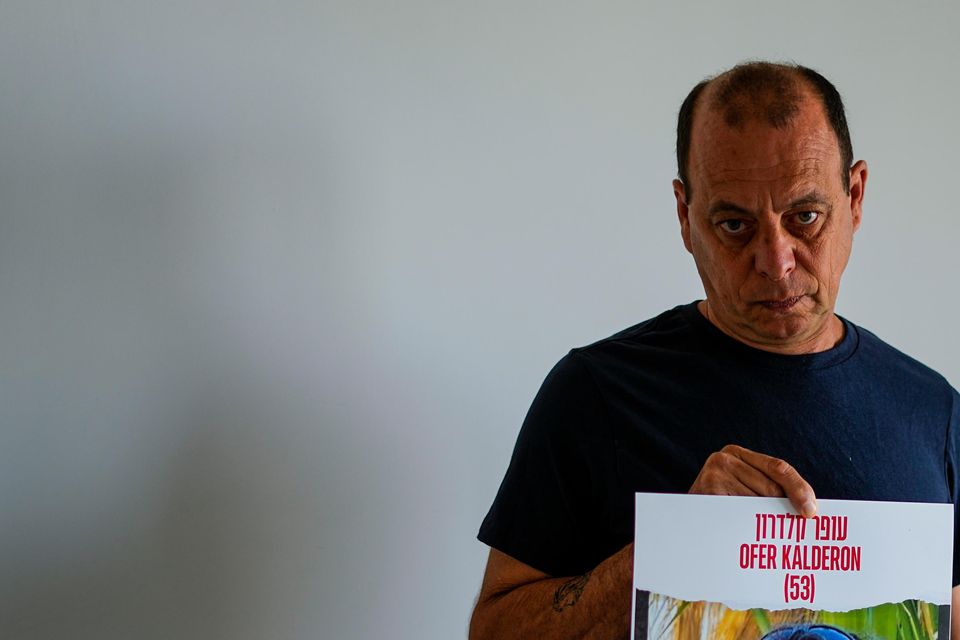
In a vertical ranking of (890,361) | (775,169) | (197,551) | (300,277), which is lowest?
(197,551)

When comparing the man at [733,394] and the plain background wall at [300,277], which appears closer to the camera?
the man at [733,394]

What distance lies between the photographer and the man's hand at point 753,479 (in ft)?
2.93

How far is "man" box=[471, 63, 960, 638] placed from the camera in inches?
42.6

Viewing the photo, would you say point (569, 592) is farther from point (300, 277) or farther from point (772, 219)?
point (300, 277)

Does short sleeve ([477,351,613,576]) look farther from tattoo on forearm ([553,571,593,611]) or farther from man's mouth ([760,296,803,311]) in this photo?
man's mouth ([760,296,803,311])

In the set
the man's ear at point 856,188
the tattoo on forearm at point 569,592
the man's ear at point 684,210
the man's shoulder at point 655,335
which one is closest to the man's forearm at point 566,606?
the tattoo on forearm at point 569,592

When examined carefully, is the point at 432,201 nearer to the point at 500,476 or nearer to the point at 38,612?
the point at 500,476

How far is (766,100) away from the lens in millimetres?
1103

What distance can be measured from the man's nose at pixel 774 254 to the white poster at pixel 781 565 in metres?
0.28

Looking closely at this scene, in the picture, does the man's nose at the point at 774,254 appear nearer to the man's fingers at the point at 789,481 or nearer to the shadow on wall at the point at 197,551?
the man's fingers at the point at 789,481

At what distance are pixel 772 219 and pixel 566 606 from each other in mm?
470

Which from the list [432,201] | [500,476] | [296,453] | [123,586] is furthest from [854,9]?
[123,586]

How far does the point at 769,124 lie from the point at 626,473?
16.3 inches

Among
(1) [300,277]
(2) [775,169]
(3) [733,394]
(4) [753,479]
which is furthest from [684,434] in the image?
(1) [300,277]
